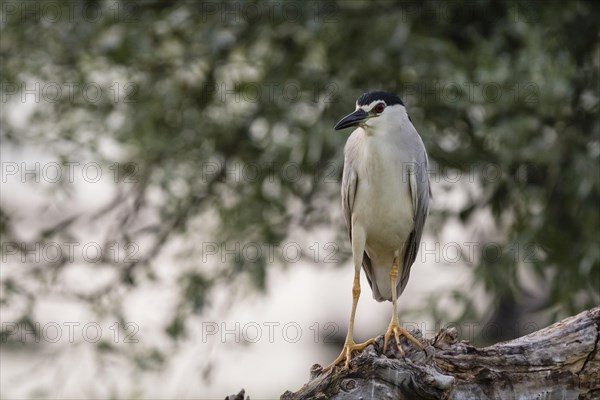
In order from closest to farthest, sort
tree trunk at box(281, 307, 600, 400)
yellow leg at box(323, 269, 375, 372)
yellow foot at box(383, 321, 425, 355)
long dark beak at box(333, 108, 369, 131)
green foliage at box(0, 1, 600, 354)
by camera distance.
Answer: tree trunk at box(281, 307, 600, 400) → yellow foot at box(383, 321, 425, 355) → yellow leg at box(323, 269, 375, 372) → long dark beak at box(333, 108, 369, 131) → green foliage at box(0, 1, 600, 354)

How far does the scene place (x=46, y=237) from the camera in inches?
280

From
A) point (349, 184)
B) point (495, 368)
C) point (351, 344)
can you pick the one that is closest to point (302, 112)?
point (349, 184)

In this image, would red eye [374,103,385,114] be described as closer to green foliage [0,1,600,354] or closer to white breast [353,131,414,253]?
white breast [353,131,414,253]

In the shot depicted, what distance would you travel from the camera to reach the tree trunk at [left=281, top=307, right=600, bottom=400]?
3.58 meters

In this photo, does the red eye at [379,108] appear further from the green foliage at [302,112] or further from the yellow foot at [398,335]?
the green foliage at [302,112]

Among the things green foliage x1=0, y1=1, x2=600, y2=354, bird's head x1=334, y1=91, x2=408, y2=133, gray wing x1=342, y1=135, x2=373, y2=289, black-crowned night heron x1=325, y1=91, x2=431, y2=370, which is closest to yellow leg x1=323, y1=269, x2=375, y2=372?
black-crowned night heron x1=325, y1=91, x2=431, y2=370

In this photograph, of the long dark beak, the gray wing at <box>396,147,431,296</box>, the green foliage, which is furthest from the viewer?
the green foliage

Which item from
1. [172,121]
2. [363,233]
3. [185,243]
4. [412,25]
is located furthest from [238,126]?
[363,233]

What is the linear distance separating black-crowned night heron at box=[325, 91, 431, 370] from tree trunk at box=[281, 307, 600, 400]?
73 cm

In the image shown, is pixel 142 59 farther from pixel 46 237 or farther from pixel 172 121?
pixel 46 237

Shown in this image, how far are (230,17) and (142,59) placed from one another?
75cm

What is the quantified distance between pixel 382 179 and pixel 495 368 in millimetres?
1134

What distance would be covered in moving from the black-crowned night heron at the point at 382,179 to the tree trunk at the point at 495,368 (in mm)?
732

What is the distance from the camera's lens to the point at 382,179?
15.1 feet
